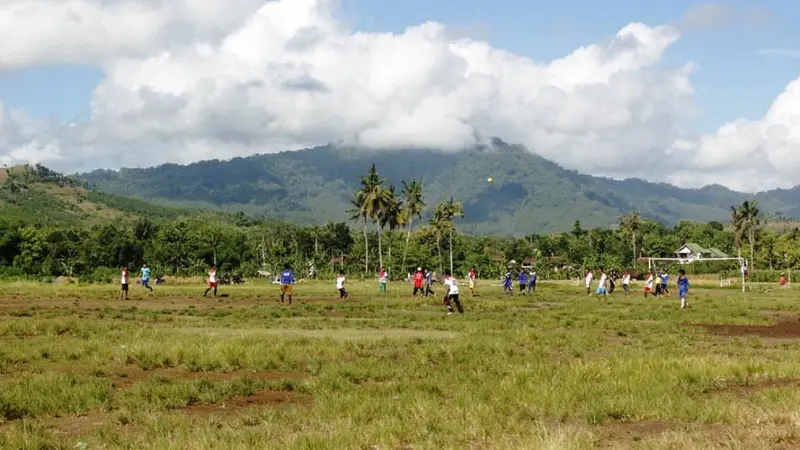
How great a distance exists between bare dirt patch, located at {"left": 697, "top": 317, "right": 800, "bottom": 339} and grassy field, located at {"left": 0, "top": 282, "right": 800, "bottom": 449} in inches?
22.6

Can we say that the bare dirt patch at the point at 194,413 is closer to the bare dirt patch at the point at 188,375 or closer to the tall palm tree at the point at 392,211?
the bare dirt patch at the point at 188,375

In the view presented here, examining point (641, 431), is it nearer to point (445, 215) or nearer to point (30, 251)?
point (445, 215)

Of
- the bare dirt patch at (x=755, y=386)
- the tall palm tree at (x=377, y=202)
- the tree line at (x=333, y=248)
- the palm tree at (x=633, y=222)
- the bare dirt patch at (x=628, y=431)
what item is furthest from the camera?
the palm tree at (x=633, y=222)

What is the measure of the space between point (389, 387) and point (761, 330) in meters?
20.1

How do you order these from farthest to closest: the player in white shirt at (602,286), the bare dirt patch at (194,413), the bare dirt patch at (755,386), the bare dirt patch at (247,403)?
the player in white shirt at (602,286)
the bare dirt patch at (755,386)
the bare dirt patch at (247,403)
the bare dirt patch at (194,413)

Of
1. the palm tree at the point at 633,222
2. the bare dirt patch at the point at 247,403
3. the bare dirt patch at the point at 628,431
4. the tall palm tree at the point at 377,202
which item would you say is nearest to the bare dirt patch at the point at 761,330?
the bare dirt patch at the point at 628,431

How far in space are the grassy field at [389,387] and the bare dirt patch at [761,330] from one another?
57 cm

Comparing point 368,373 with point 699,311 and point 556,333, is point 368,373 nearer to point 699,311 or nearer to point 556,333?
point 556,333

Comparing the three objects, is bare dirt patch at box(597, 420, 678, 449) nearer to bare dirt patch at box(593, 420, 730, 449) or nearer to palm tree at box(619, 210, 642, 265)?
bare dirt patch at box(593, 420, 730, 449)

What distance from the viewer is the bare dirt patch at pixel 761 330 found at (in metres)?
27.1

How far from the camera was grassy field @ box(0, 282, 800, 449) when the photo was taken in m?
10.3

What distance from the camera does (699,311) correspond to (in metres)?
37.9

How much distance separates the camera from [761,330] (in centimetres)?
2897

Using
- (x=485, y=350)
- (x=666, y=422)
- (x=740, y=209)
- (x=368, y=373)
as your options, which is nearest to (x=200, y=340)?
(x=368, y=373)
